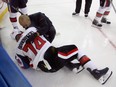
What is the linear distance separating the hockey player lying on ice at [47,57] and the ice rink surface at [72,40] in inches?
3.0

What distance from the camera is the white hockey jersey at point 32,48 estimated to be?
1705 mm

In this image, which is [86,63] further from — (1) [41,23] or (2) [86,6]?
(2) [86,6]

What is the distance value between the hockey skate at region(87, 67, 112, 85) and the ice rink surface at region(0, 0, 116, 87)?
1.4 inches

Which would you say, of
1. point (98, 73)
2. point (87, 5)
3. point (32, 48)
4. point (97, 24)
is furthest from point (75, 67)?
point (87, 5)

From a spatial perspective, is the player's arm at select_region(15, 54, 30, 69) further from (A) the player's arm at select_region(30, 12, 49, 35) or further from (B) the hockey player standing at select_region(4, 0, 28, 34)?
(B) the hockey player standing at select_region(4, 0, 28, 34)

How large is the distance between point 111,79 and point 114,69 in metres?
0.16

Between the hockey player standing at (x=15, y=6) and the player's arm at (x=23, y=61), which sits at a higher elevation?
the hockey player standing at (x=15, y=6)

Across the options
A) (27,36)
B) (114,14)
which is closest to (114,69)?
(27,36)

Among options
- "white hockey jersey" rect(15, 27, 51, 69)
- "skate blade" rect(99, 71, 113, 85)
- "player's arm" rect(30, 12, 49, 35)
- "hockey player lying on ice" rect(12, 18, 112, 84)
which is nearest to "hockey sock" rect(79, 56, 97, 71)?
"hockey player lying on ice" rect(12, 18, 112, 84)

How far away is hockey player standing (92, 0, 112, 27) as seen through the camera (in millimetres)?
Result: 2381

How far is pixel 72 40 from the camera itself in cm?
229

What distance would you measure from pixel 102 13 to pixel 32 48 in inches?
47.0

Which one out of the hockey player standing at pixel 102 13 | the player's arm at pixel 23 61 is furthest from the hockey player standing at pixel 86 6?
the player's arm at pixel 23 61

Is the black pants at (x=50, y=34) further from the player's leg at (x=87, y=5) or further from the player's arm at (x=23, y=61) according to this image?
the player's leg at (x=87, y=5)
